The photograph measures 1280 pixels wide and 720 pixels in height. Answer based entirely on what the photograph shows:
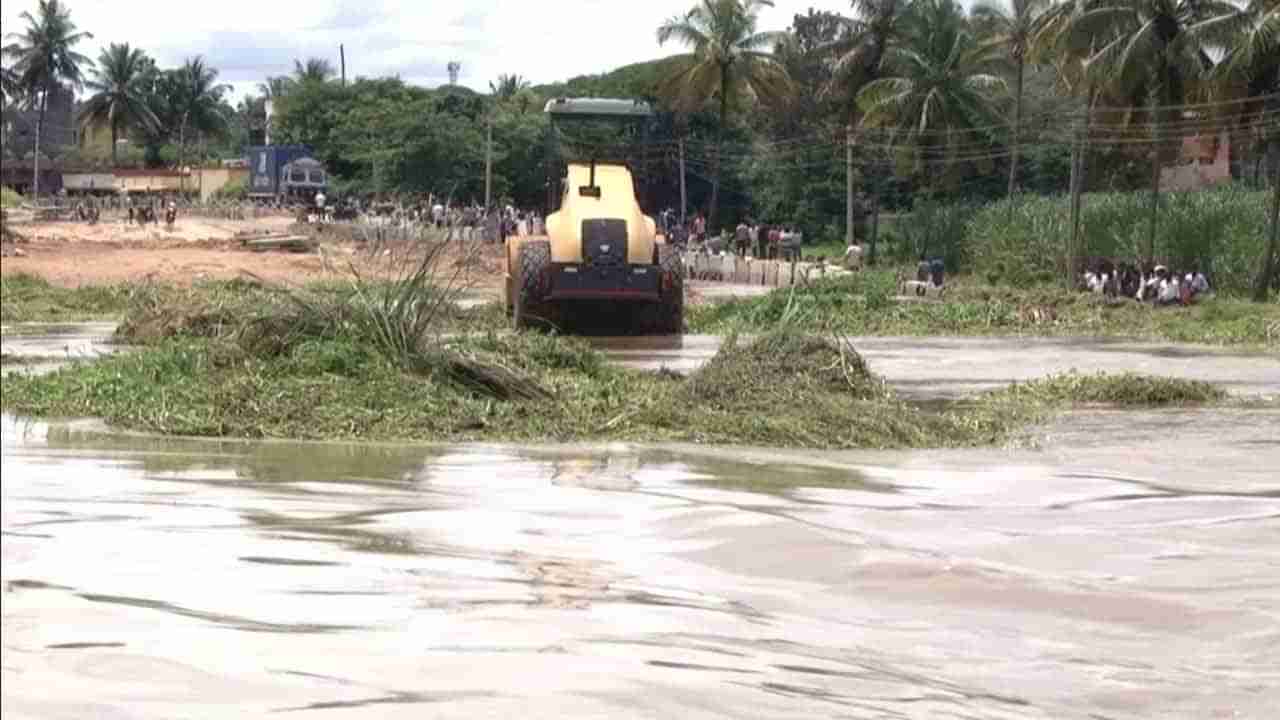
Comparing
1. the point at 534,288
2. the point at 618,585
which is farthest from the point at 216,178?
the point at 618,585

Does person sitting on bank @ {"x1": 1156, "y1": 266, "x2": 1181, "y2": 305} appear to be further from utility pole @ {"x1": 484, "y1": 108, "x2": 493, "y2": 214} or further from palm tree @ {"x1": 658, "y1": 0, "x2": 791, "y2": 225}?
palm tree @ {"x1": 658, "y1": 0, "x2": 791, "y2": 225}

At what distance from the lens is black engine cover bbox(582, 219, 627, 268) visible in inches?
1013

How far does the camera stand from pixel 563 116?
26.4m

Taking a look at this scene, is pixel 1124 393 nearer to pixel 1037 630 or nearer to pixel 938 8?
pixel 1037 630

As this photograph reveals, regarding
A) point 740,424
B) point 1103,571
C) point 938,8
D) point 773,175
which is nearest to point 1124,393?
point 740,424

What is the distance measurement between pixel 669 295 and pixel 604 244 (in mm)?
1856

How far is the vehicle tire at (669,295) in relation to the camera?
87.0 ft

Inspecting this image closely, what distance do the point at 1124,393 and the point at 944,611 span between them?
11363mm

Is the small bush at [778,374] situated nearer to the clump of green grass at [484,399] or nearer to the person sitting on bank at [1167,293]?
the clump of green grass at [484,399]

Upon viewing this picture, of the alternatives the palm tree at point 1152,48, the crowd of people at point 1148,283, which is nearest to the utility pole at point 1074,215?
the crowd of people at point 1148,283

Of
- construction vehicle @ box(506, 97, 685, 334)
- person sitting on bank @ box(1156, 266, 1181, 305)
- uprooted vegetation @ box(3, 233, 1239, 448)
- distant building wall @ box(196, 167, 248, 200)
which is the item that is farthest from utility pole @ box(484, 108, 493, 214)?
uprooted vegetation @ box(3, 233, 1239, 448)

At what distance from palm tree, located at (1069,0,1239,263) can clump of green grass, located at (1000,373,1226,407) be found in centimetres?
2307

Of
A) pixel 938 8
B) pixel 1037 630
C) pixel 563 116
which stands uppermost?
pixel 938 8

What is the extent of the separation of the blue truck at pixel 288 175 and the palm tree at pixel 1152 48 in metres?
35.9
